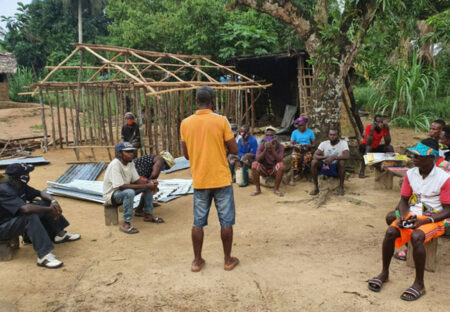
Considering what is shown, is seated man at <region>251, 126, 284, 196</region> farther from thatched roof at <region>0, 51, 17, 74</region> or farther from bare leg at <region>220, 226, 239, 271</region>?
thatched roof at <region>0, 51, 17, 74</region>

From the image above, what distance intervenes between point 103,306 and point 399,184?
200 inches

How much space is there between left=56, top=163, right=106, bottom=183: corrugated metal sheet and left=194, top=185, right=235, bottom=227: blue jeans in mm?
4843

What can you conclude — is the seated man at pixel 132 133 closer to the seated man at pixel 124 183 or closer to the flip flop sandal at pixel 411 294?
the seated man at pixel 124 183

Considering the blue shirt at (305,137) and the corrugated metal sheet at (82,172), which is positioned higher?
the blue shirt at (305,137)

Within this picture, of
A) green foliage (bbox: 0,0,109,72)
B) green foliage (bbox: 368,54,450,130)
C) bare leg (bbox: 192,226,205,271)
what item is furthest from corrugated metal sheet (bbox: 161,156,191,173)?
green foliage (bbox: 0,0,109,72)

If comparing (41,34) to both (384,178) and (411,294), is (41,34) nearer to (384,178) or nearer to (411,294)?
(384,178)

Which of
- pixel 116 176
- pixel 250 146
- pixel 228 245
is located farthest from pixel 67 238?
pixel 250 146

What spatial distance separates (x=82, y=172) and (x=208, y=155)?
18.5ft

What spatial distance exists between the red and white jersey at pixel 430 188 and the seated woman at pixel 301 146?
11.3ft

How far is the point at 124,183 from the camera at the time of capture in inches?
192

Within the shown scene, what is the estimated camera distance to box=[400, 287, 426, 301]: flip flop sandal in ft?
9.91

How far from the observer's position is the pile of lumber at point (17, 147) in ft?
34.3

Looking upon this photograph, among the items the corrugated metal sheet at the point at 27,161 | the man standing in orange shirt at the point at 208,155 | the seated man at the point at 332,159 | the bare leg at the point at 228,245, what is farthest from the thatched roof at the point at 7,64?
the bare leg at the point at 228,245

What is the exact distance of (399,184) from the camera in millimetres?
6312
